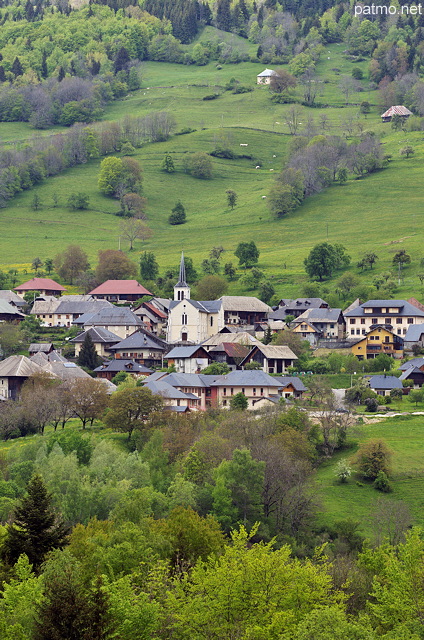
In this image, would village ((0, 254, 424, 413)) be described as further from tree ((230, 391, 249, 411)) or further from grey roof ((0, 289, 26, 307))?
tree ((230, 391, 249, 411))

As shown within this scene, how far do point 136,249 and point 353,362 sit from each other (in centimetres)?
6671

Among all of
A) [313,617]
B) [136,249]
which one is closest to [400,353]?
[136,249]

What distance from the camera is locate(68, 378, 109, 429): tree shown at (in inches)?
3610

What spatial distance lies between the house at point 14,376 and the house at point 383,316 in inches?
1307

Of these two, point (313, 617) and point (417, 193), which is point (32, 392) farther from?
point (417, 193)

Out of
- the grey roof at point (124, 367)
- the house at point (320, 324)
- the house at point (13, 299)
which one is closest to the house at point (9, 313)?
the house at point (13, 299)

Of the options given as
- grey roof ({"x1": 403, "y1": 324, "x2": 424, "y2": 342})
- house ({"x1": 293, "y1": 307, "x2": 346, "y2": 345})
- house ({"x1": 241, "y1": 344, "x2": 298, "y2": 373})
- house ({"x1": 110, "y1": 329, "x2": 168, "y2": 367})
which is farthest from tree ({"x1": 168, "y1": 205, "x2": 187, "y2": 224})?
house ({"x1": 241, "y1": 344, "x2": 298, "y2": 373})

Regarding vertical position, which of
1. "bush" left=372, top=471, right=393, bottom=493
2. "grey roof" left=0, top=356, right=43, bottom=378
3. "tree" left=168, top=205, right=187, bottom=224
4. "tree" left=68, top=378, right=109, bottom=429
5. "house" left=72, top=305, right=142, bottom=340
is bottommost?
"tree" left=168, top=205, right=187, bottom=224

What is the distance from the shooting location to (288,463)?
7188 centimetres

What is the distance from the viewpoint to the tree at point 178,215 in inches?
7023

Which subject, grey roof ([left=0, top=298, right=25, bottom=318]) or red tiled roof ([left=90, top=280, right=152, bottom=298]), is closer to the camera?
grey roof ([left=0, top=298, right=25, bottom=318])

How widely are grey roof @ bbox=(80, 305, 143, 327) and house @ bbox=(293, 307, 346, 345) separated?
59.9 feet

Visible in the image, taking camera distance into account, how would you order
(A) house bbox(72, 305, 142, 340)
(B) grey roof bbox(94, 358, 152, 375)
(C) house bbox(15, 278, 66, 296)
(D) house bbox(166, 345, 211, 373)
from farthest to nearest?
(C) house bbox(15, 278, 66, 296)
(A) house bbox(72, 305, 142, 340)
(D) house bbox(166, 345, 211, 373)
(B) grey roof bbox(94, 358, 152, 375)

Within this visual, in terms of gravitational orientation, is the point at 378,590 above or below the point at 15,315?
above
